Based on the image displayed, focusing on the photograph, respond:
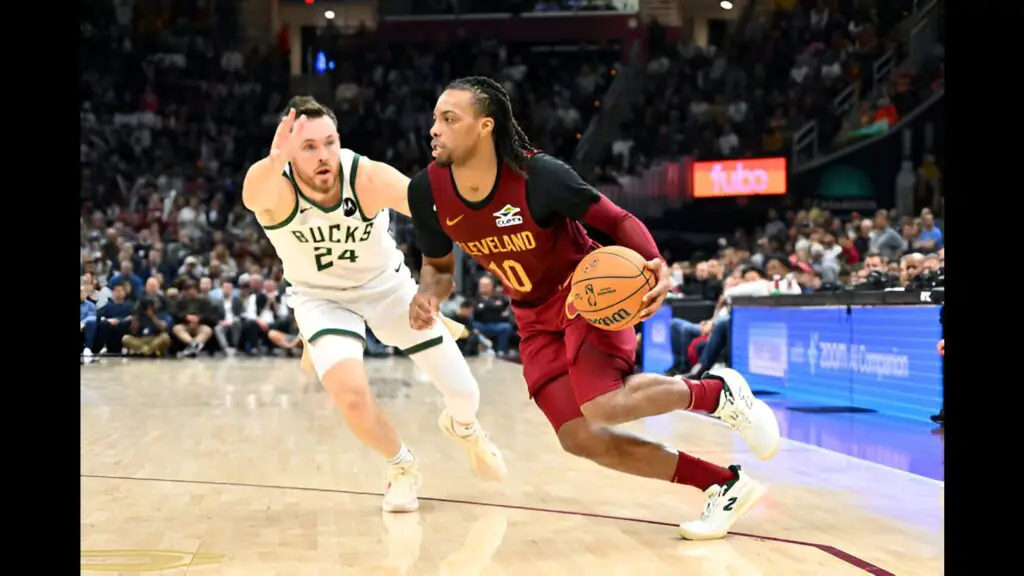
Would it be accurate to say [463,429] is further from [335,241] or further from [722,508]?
[722,508]

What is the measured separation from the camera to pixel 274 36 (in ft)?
90.8

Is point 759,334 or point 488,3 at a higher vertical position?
point 488,3

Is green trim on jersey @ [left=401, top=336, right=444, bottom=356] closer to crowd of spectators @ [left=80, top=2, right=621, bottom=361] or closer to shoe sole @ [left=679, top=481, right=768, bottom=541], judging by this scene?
shoe sole @ [left=679, top=481, right=768, bottom=541]

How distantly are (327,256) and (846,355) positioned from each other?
5.68 m

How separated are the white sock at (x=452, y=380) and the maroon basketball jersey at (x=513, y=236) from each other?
930 mm

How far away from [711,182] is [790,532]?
1804cm

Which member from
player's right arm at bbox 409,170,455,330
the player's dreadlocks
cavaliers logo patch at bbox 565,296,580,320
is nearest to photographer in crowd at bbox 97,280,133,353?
player's right arm at bbox 409,170,455,330

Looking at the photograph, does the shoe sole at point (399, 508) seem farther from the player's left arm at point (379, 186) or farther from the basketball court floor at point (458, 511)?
the player's left arm at point (379, 186)

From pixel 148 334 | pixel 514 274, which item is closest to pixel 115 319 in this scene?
pixel 148 334

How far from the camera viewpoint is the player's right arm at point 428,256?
4.43m

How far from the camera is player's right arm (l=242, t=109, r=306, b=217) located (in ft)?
15.4

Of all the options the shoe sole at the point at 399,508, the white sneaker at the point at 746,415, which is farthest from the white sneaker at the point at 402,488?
the white sneaker at the point at 746,415
